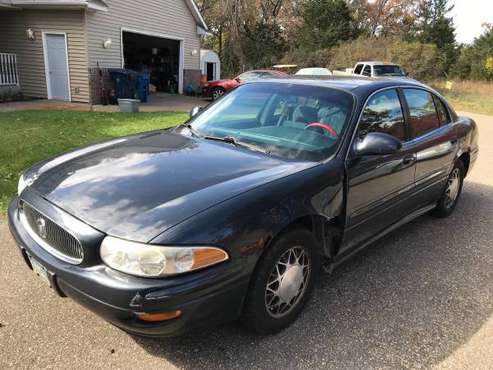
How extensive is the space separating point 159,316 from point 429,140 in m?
3.14

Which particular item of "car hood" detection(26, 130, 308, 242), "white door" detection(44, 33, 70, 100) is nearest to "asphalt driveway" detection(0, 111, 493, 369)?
"car hood" detection(26, 130, 308, 242)

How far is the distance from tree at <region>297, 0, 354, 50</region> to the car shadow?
35787mm

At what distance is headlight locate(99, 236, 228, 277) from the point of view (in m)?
2.06

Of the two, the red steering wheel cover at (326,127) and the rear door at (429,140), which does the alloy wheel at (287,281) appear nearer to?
the red steering wheel cover at (326,127)

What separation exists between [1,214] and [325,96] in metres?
3.57

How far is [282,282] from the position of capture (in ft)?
8.66

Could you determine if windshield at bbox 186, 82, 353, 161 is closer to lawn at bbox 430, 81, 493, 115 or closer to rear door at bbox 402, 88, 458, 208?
rear door at bbox 402, 88, 458, 208

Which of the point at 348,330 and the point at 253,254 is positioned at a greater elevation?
the point at 253,254

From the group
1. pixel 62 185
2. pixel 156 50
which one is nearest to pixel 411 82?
pixel 62 185

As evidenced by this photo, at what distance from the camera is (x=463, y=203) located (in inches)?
222

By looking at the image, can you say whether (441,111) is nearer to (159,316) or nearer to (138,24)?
(159,316)

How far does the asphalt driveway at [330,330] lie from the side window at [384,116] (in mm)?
1202

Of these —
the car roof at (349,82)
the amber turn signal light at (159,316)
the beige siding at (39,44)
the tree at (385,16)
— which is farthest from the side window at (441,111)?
the tree at (385,16)

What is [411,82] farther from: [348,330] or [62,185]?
[62,185]
